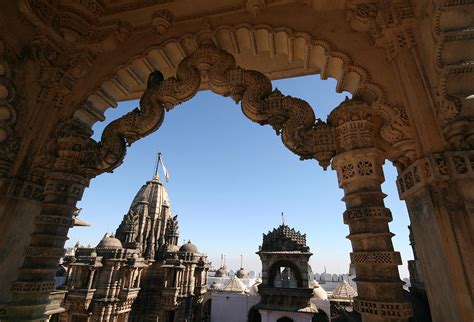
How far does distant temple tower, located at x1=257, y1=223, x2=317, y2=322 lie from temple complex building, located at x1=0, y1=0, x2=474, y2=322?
16.6 meters

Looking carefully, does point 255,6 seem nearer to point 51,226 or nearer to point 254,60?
point 254,60

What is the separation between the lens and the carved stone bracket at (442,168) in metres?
2.20

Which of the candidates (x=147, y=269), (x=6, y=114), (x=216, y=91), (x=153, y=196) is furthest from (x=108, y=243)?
(x=216, y=91)

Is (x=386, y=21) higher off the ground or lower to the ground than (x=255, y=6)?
lower

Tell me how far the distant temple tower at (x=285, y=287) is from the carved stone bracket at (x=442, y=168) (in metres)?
17.5

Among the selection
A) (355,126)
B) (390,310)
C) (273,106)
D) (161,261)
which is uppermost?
(273,106)

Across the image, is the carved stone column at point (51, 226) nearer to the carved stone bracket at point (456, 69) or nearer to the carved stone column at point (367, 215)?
the carved stone column at point (367, 215)

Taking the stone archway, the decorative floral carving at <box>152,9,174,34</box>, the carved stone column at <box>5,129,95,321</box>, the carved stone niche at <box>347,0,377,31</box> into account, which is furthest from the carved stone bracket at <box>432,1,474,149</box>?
the carved stone column at <box>5,129,95,321</box>

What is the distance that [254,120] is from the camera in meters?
3.55

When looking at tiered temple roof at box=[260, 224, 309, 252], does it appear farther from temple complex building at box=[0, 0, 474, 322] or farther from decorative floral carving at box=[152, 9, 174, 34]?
decorative floral carving at box=[152, 9, 174, 34]

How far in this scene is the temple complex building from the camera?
2.30 m

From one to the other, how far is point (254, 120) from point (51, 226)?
3.29m

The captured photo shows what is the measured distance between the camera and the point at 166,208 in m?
32.2

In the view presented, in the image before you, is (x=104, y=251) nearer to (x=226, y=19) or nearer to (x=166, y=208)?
(x=166, y=208)
